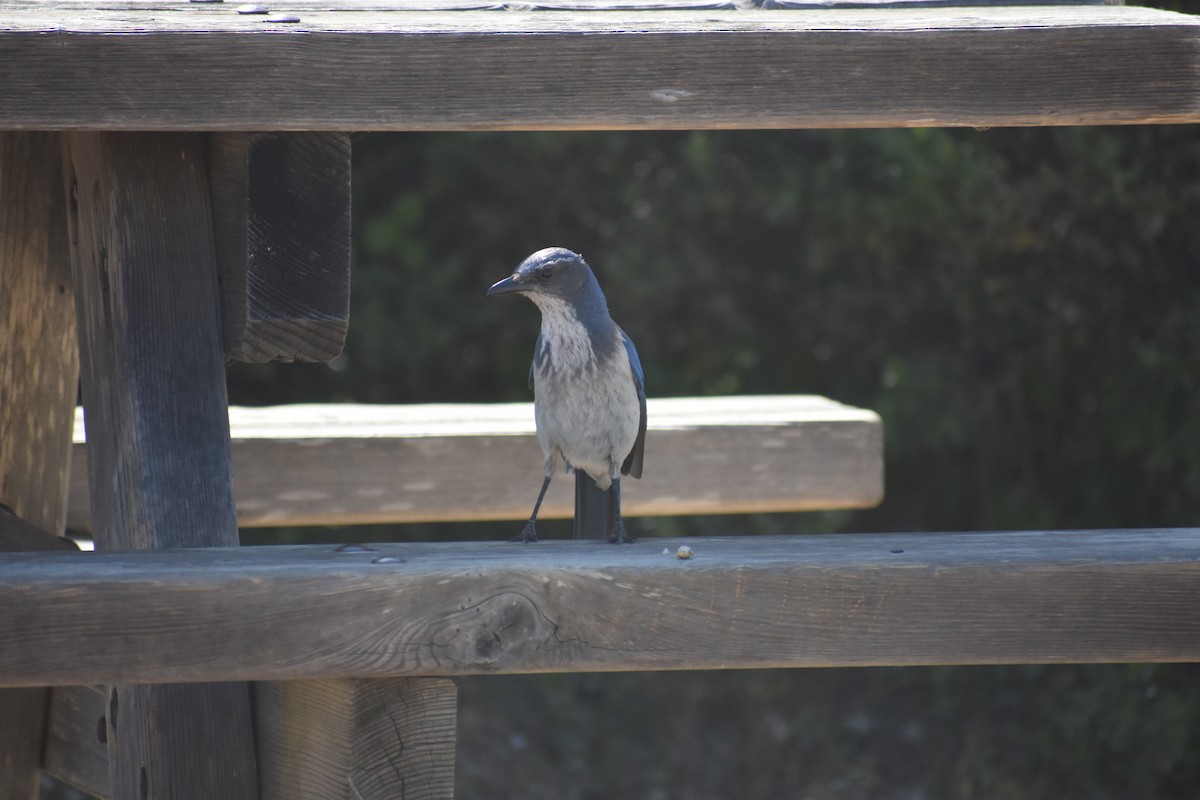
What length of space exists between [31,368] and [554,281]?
1154 millimetres

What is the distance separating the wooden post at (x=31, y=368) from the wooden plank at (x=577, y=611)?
1.10 metres

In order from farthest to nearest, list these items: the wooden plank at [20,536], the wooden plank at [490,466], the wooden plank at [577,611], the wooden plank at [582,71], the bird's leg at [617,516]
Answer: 1. the wooden plank at [490,466]
2. the bird's leg at [617,516]
3. the wooden plank at [20,536]
4. the wooden plank at [582,71]
5. the wooden plank at [577,611]

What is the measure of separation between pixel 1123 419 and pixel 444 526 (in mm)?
3348

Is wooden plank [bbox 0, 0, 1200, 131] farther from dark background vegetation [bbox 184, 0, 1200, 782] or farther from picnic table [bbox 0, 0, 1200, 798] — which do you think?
dark background vegetation [bbox 184, 0, 1200, 782]

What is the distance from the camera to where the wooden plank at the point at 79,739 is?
9.00ft

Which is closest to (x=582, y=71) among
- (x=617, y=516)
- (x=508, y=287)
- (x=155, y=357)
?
(x=155, y=357)

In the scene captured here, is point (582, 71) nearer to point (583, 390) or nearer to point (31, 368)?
point (583, 390)

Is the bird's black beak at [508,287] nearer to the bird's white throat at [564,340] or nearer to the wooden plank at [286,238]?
the bird's white throat at [564,340]

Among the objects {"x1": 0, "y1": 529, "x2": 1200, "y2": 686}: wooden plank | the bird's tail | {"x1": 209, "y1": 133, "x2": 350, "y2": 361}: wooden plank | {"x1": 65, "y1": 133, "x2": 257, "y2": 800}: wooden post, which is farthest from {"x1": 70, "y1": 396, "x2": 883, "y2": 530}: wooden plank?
{"x1": 0, "y1": 529, "x2": 1200, "y2": 686}: wooden plank

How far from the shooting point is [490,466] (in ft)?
12.1

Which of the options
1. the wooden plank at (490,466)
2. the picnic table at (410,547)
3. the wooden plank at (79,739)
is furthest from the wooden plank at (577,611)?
the wooden plank at (490,466)

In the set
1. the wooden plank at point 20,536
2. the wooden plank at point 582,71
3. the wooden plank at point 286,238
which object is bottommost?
the wooden plank at point 20,536

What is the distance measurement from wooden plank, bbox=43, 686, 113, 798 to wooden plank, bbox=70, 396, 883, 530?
2.56 feet

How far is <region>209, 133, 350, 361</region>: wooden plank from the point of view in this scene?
7.14 ft
